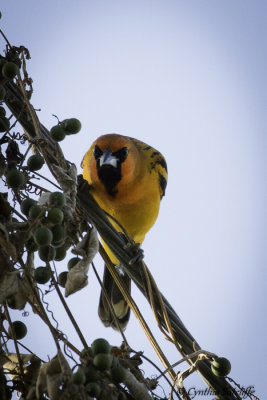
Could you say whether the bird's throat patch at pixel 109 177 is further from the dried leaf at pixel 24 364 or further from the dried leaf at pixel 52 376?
the dried leaf at pixel 52 376

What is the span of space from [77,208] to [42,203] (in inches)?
18.5

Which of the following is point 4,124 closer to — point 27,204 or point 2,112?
point 2,112

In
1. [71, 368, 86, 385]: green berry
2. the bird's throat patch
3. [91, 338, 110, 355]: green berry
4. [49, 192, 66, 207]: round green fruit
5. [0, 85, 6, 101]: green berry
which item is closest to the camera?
[71, 368, 86, 385]: green berry

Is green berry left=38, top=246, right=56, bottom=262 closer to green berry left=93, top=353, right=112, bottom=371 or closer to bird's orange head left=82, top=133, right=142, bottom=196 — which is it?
green berry left=93, top=353, right=112, bottom=371

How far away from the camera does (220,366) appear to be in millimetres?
2295

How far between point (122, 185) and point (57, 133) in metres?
2.22

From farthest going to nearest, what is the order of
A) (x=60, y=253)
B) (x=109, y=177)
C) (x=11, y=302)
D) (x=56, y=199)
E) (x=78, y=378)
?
(x=109, y=177), (x=60, y=253), (x=56, y=199), (x=11, y=302), (x=78, y=378)

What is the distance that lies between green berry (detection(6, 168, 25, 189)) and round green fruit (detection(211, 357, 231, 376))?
46.5 inches

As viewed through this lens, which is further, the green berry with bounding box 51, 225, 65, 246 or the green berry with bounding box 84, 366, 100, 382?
the green berry with bounding box 51, 225, 65, 246

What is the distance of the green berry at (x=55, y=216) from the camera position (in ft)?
6.21

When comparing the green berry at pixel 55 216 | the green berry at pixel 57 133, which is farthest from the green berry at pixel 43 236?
the green berry at pixel 57 133

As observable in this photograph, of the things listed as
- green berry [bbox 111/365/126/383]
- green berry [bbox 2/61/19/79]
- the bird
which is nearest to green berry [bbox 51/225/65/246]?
green berry [bbox 111/365/126/383]

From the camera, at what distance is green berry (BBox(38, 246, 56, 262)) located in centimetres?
196

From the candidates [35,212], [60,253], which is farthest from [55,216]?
[60,253]
